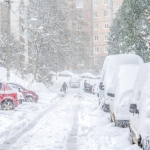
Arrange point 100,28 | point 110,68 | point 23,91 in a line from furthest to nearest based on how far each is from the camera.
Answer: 1. point 100,28
2. point 23,91
3. point 110,68

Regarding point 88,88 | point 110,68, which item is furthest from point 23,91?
point 88,88

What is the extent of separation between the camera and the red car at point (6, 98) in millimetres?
15911

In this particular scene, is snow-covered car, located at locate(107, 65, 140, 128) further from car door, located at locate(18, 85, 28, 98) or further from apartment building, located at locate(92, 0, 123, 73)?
apartment building, located at locate(92, 0, 123, 73)

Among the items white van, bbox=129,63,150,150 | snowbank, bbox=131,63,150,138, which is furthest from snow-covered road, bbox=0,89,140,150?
snowbank, bbox=131,63,150,138

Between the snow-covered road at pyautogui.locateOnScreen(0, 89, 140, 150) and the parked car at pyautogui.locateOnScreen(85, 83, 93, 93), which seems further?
the parked car at pyautogui.locateOnScreen(85, 83, 93, 93)

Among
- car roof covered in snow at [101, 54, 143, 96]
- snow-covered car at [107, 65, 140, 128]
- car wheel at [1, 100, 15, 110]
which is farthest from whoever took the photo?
car wheel at [1, 100, 15, 110]

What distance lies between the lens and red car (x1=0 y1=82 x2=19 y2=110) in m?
15.9

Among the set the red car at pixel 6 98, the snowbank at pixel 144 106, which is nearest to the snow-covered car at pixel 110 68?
the red car at pixel 6 98

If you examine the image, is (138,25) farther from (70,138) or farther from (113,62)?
(70,138)

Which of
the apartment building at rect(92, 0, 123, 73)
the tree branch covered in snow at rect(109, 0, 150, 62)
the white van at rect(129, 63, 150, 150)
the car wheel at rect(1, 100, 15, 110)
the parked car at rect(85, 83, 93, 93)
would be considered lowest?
the parked car at rect(85, 83, 93, 93)

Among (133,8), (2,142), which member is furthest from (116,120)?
(133,8)

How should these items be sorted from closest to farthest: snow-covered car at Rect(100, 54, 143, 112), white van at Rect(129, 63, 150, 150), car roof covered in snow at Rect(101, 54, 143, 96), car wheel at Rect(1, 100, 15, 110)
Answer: white van at Rect(129, 63, 150, 150)
snow-covered car at Rect(100, 54, 143, 112)
car roof covered in snow at Rect(101, 54, 143, 96)
car wheel at Rect(1, 100, 15, 110)

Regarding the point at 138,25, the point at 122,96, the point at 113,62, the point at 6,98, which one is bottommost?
the point at 6,98

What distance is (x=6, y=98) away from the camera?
631 inches
